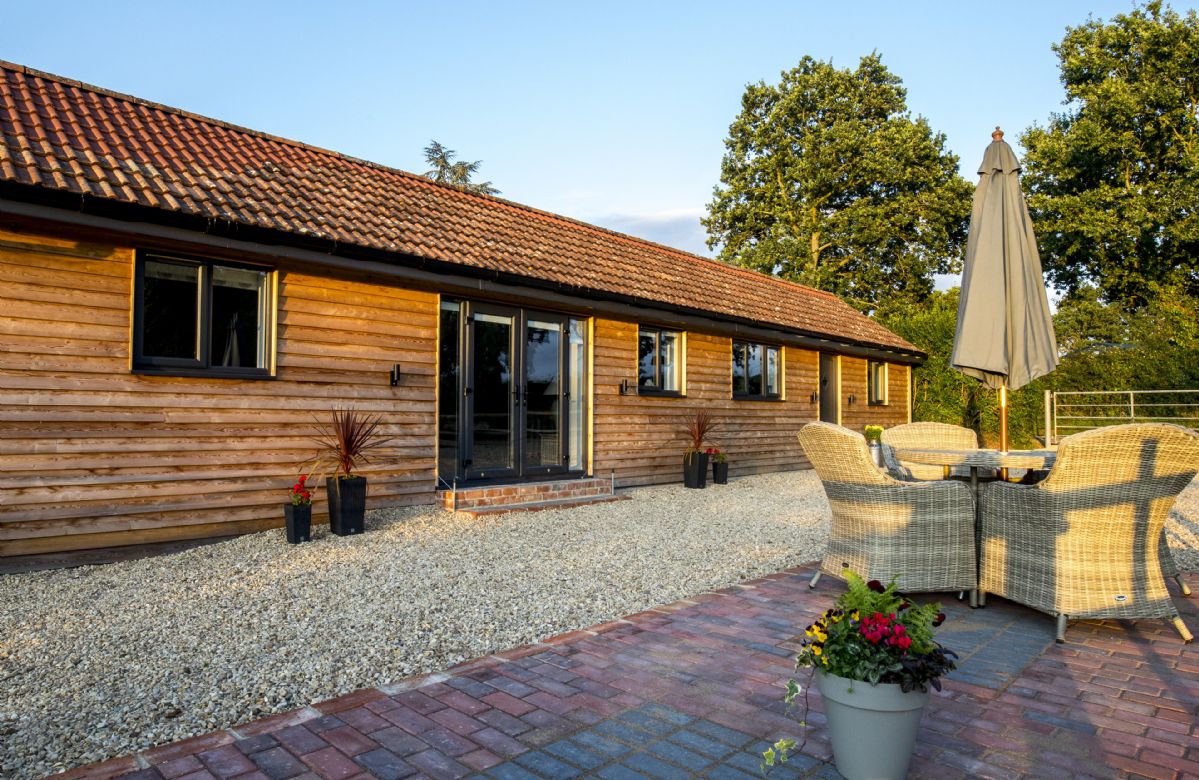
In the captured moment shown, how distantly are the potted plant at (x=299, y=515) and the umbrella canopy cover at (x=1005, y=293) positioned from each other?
552 cm

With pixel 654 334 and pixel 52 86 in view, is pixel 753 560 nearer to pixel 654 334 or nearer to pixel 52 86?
pixel 654 334

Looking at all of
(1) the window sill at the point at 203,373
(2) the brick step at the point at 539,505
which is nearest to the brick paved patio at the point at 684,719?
(2) the brick step at the point at 539,505

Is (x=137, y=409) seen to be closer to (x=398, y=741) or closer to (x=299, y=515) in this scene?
(x=299, y=515)

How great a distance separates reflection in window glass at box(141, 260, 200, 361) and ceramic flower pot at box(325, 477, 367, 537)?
66.6 inches

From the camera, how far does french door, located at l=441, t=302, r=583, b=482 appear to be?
26.6ft

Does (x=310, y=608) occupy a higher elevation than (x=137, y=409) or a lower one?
lower

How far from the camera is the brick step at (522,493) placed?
25.1ft

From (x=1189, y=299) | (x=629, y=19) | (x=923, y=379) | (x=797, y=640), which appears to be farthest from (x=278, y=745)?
(x=1189, y=299)

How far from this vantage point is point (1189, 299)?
65.2ft

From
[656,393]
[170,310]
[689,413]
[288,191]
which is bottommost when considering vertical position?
[689,413]

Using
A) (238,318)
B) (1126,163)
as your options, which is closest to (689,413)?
(238,318)

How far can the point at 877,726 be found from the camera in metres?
2.09

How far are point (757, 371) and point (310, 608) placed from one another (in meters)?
9.82

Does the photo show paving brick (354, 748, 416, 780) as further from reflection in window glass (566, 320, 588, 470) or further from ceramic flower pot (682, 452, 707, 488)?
ceramic flower pot (682, 452, 707, 488)
